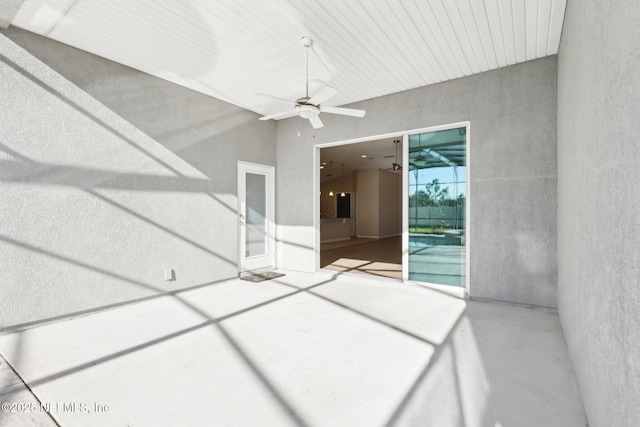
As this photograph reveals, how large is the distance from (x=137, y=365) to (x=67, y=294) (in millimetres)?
1716

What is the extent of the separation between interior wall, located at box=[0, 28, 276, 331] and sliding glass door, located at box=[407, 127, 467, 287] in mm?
3110

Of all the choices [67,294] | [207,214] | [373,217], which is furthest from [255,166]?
[373,217]

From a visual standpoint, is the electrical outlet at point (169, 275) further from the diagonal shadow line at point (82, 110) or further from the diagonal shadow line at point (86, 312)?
the diagonal shadow line at point (82, 110)

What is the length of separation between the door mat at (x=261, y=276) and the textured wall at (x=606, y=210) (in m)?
4.17

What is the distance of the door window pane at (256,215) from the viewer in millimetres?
5773

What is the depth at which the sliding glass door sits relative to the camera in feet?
14.5

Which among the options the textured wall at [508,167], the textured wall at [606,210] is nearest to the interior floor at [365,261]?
the textured wall at [508,167]

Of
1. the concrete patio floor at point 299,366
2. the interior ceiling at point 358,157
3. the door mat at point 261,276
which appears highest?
the interior ceiling at point 358,157

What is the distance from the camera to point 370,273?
578 cm

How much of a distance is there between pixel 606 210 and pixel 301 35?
3041 mm

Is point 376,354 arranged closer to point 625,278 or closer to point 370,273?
point 625,278

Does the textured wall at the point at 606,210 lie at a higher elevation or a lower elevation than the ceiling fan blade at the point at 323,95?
lower

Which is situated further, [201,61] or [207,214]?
[207,214]

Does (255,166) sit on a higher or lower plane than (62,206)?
higher
